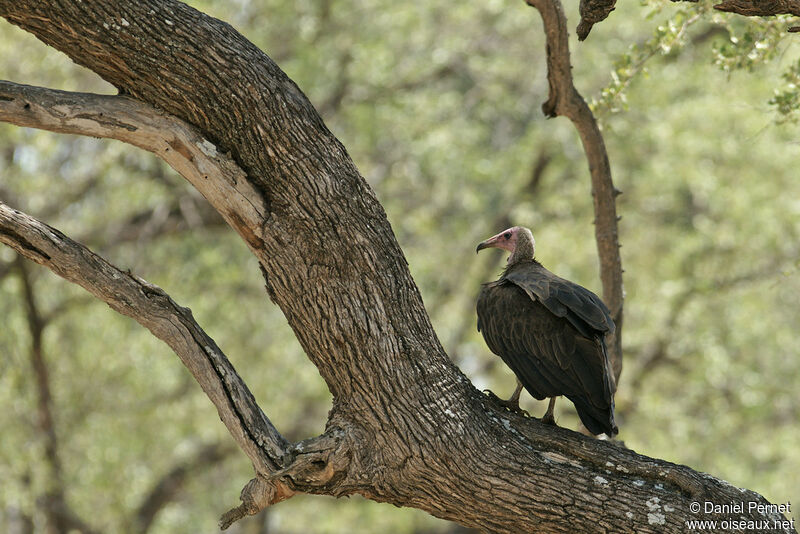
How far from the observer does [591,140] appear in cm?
535

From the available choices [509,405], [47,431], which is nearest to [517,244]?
[509,405]

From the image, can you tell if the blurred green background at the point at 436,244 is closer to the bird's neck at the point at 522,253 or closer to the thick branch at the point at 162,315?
the bird's neck at the point at 522,253

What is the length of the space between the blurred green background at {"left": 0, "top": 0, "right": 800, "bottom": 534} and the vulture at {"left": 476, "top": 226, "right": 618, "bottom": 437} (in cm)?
673

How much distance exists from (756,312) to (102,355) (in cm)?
858

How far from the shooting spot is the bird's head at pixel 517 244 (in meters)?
5.83

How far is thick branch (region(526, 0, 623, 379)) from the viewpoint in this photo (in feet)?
16.5

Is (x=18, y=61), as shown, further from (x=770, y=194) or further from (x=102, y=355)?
(x=770, y=194)

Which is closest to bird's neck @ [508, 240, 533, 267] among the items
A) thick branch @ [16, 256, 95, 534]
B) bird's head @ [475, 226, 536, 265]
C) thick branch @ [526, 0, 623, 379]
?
bird's head @ [475, 226, 536, 265]

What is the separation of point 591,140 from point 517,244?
0.87 m

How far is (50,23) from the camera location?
396 cm

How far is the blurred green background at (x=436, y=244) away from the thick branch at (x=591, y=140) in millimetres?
5697

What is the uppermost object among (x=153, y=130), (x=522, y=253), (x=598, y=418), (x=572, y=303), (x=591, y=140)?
(x=591, y=140)

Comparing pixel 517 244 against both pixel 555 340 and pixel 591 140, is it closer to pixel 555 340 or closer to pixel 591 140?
pixel 591 140

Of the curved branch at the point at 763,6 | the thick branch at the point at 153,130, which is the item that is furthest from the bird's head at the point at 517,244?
the curved branch at the point at 763,6
